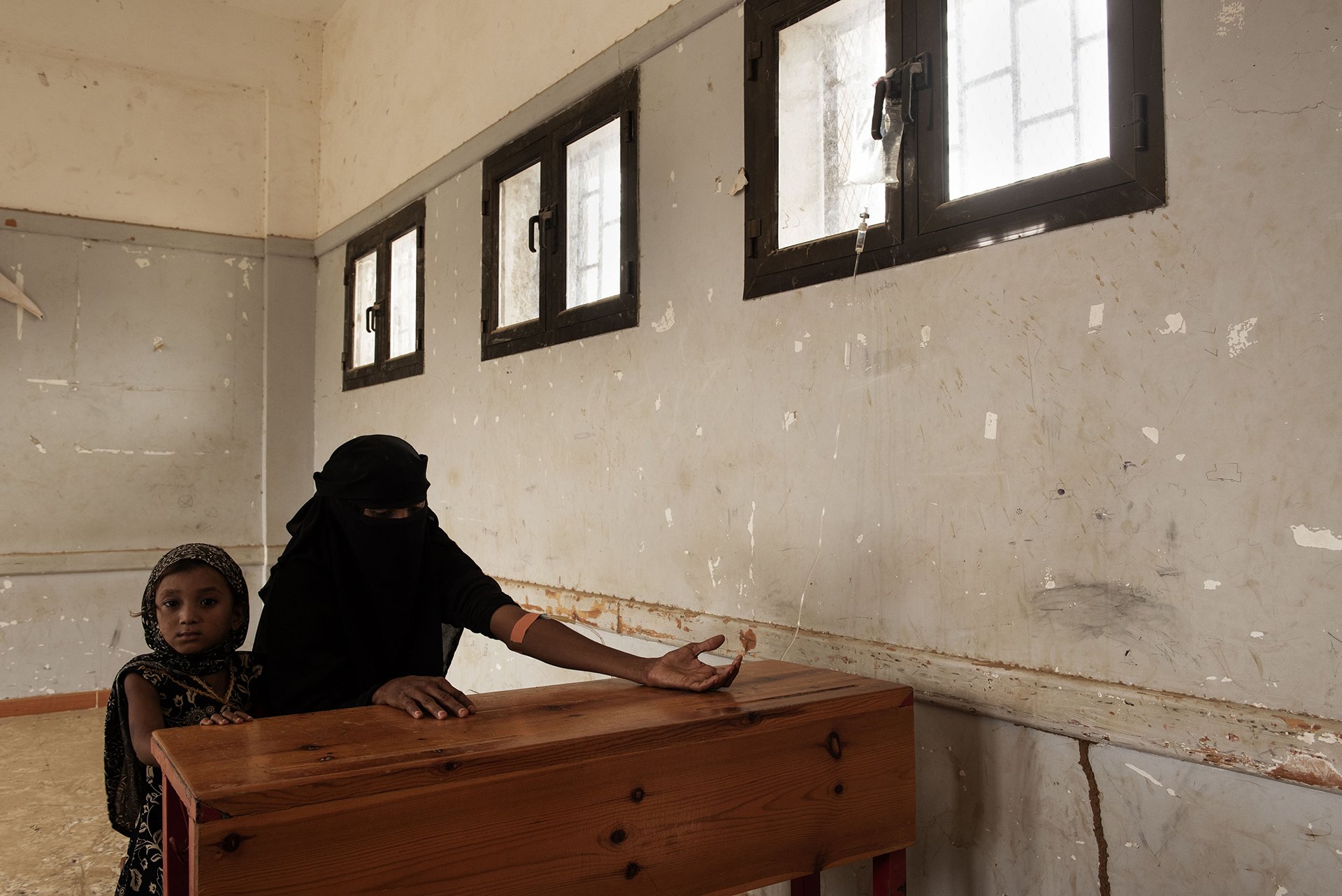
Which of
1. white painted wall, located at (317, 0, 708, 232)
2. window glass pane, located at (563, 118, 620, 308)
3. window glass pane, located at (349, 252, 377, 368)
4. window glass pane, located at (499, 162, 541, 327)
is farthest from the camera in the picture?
window glass pane, located at (349, 252, 377, 368)

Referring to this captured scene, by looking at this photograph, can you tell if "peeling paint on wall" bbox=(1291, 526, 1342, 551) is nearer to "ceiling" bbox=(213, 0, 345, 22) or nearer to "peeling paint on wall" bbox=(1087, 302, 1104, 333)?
"peeling paint on wall" bbox=(1087, 302, 1104, 333)

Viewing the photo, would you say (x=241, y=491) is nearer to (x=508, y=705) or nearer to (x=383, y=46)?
(x=383, y=46)

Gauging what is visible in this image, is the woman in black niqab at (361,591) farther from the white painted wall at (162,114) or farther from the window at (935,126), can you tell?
the white painted wall at (162,114)

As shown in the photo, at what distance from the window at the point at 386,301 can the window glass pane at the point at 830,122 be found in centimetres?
264

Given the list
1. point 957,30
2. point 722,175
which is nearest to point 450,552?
point 722,175

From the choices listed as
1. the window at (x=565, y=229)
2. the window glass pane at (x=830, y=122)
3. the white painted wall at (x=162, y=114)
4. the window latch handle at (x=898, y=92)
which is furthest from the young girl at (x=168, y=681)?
the white painted wall at (x=162, y=114)

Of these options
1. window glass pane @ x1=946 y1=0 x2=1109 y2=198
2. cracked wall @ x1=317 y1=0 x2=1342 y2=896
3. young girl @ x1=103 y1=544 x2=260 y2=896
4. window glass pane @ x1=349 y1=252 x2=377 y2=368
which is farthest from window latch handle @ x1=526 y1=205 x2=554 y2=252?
window glass pane @ x1=349 y1=252 x2=377 y2=368

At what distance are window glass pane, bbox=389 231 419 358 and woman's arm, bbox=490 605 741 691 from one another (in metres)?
3.04

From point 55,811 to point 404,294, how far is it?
281 centimetres

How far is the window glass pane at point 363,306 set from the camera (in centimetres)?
554

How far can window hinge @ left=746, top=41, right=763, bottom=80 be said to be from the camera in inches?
103

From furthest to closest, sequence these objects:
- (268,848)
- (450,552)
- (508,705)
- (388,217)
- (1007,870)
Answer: (388,217) < (450,552) < (1007,870) < (508,705) < (268,848)

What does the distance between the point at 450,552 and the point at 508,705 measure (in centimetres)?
67

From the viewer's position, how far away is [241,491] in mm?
6141
